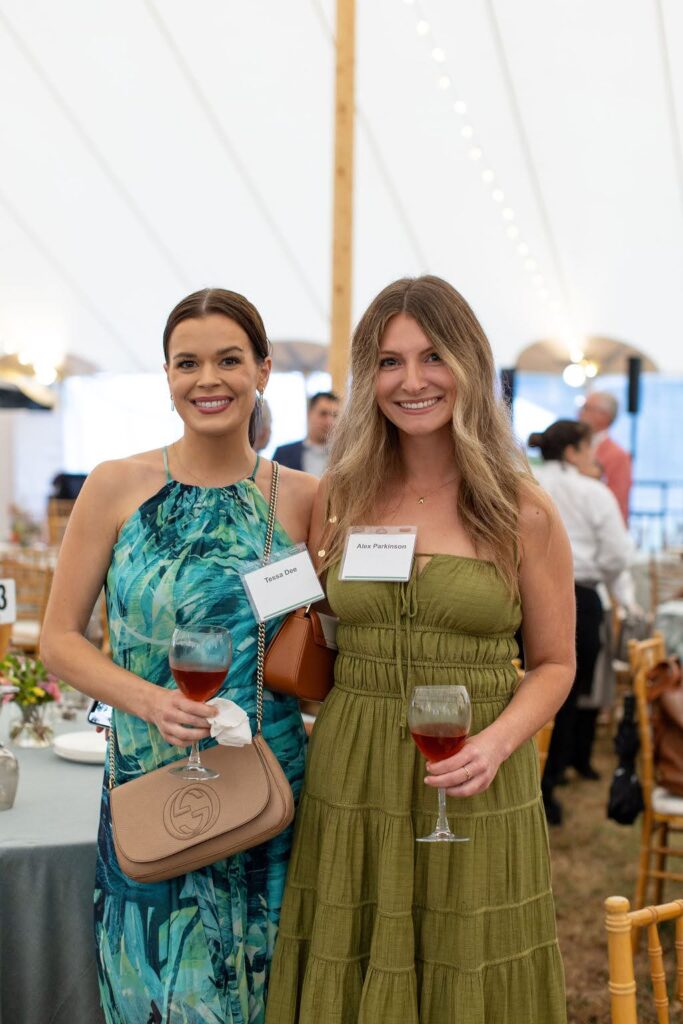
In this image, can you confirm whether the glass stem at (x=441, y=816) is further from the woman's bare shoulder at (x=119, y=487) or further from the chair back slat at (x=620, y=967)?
the woman's bare shoulder at (x=119, y=487)

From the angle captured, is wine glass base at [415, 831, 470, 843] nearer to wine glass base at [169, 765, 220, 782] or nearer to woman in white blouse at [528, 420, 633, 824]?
wine glass base at [169, 765, 220, 782]

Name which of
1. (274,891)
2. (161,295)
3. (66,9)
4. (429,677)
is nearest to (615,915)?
(429,677)

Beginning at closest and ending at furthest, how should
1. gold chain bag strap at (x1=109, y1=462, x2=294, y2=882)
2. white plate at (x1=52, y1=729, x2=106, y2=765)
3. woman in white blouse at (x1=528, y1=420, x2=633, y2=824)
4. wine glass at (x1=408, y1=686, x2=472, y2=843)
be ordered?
wine glass at (x1=408, y1=686, x2=472, y2=843), gold chain bag strap at (x1=109, y1=462, x2=294, y2=882), white plate at (x1=52, y1=729, x2=106, y2=765), woman in white blouse at (x1=528, y1=420, x2=633, y2=824)

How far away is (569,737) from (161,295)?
809 cm

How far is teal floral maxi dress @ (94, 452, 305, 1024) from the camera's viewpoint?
5.11 ft

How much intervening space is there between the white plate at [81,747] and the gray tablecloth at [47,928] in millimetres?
482

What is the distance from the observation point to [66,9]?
29.0 ft

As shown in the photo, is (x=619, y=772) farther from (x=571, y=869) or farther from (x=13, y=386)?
(x=13, y=386)

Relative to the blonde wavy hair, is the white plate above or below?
below

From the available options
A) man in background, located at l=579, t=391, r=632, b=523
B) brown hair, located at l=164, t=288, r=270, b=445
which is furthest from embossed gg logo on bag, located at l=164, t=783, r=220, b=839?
man in background, located at l=579, t=391, r=632, b=523

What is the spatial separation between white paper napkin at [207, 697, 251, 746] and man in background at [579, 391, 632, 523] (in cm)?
485

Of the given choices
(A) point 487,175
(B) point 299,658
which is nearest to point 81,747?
(B) point 299,658

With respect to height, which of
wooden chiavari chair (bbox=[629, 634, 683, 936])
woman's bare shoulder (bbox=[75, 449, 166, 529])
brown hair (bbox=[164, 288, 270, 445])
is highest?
brown hair (bbox=[164, 288, 270, 445])

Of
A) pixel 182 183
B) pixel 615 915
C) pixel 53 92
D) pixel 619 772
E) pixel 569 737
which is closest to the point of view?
pixel 615 915
